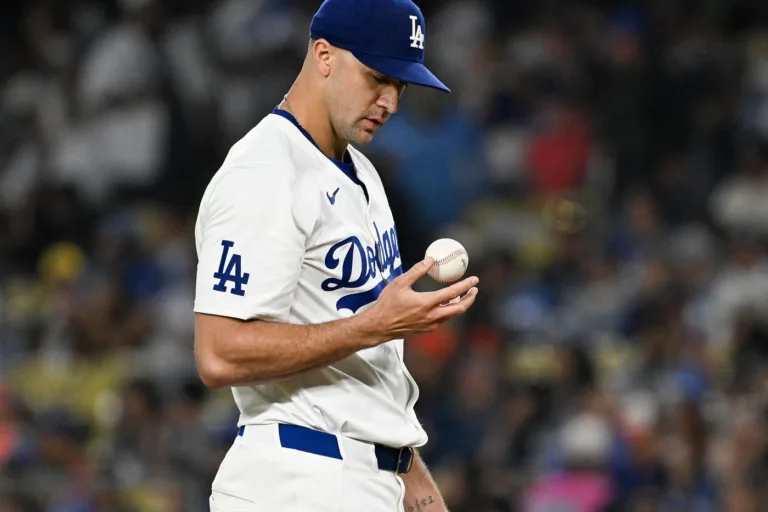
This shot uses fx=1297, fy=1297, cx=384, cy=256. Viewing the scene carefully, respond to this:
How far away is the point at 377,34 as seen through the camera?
3.45 metres

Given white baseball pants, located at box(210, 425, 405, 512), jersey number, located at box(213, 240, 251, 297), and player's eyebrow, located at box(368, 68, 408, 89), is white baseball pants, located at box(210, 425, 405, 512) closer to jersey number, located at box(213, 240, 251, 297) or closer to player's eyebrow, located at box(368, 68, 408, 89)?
jersey number, located at box(213, 240, 251, 297)

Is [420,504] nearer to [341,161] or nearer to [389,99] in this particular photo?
[341,161]

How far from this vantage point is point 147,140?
413 inches

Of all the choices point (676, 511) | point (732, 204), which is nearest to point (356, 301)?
point (676, 511)

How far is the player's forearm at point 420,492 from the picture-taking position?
3.74m

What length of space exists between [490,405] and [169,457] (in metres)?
1.96

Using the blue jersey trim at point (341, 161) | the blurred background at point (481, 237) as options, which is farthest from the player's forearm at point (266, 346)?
the blurred background at point (481, 237)

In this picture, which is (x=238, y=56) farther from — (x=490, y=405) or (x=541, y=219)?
(x=490, y=405)

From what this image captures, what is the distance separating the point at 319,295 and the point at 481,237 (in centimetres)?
640

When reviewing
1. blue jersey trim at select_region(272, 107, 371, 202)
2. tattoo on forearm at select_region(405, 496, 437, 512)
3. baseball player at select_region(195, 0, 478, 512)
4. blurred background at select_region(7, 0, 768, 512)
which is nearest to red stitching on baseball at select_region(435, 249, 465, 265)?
baseball player at select_region(195, 0, 478, 512)

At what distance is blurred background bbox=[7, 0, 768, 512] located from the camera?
7.39 m

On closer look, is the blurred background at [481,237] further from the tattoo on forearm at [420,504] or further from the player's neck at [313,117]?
the player's neck at [313,117]

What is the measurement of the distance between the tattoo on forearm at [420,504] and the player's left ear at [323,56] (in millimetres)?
1252

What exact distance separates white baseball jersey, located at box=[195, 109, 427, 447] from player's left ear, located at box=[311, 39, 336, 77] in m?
0.17
